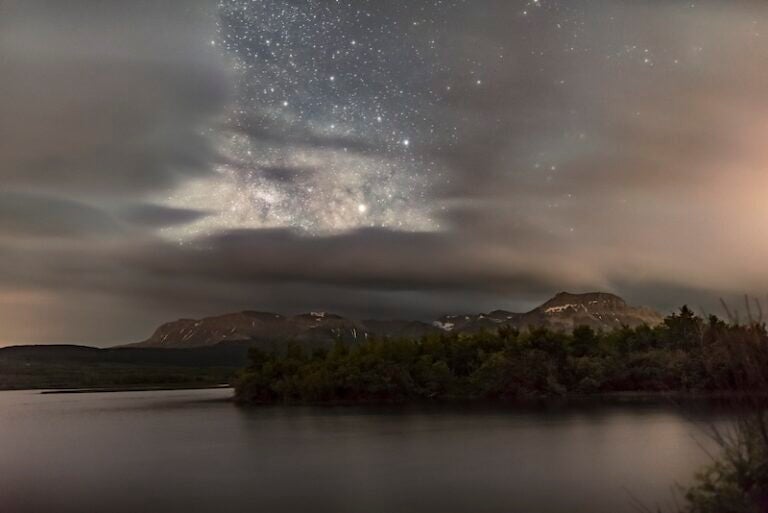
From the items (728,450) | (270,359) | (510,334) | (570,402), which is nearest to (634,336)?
(510,334)

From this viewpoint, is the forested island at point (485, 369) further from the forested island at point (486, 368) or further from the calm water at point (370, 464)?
the calm water at point (370, 464)

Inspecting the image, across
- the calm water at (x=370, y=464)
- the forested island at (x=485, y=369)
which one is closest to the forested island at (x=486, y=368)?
the forested island at (x=485, y=369)

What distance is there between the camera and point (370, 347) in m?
105

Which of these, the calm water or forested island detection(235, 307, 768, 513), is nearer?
the calm water

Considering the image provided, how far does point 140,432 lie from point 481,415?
106ft

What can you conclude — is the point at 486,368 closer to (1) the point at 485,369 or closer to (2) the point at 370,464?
(1) the point at 485,369

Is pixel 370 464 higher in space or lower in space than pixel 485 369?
lower

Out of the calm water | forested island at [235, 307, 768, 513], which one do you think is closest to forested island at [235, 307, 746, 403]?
forested island at [235, 307, 768, 513]

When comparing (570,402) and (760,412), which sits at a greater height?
(760,412)

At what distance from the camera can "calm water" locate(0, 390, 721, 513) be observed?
2705cm

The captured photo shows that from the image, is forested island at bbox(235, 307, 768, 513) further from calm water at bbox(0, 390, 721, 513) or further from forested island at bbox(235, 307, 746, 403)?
calm water at bbox(0, 390, 721, 513)

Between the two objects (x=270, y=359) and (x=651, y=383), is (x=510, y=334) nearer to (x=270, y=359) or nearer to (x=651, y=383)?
(x=651, y=383)

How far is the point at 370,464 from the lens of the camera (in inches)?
1437

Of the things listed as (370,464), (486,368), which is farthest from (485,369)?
(370,464)
